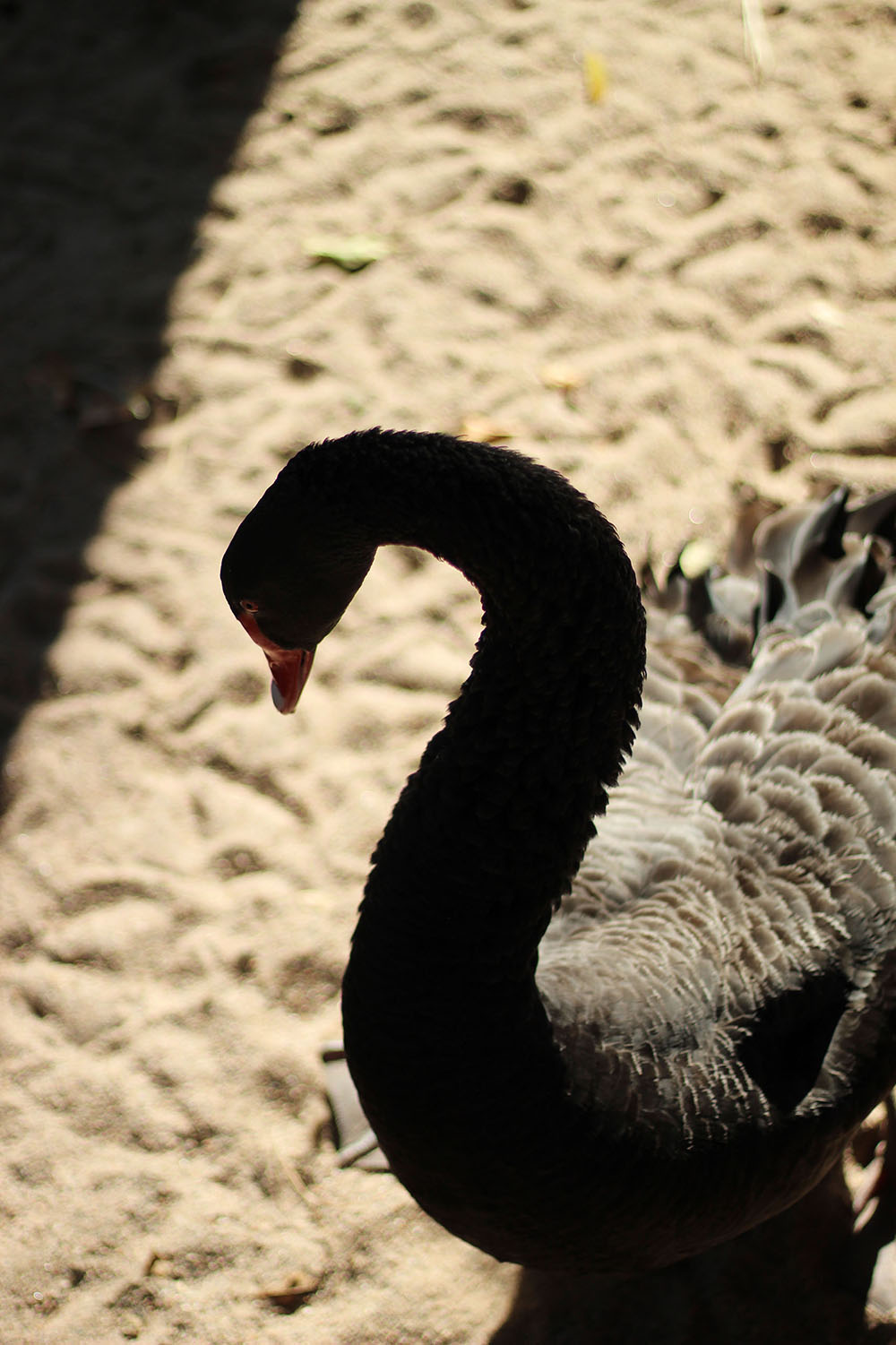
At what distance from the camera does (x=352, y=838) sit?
298 cm

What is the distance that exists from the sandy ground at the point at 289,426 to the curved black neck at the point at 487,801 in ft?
2.91

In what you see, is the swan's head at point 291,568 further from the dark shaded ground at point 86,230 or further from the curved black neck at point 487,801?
the dark shaded ground at point 86,230

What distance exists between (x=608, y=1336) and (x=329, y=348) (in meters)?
2.89

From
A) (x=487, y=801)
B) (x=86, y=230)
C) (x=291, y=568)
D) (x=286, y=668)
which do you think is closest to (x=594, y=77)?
(x=86, y=230)

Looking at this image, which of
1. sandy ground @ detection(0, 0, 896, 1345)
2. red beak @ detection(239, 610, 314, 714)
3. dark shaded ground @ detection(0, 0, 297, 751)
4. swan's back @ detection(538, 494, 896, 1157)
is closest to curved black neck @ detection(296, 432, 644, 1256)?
swan's back @ detection(538, 494, 896, 1157)

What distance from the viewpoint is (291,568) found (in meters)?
1.67

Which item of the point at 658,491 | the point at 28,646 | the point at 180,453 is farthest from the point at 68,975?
the point at 658,491

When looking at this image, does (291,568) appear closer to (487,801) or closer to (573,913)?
(487,801)

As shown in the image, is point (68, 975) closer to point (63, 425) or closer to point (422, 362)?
point (63, 425)

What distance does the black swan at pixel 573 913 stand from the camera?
5.13 feet

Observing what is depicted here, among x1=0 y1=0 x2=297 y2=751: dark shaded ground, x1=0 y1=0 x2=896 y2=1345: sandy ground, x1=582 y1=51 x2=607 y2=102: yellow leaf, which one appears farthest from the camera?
x1=582 y1=51 x2=607 y2=102: yellow leaf

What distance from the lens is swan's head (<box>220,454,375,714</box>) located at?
160 centimetres

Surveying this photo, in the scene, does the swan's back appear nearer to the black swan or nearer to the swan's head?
the black swan

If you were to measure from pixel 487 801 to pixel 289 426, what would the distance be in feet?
7.47
